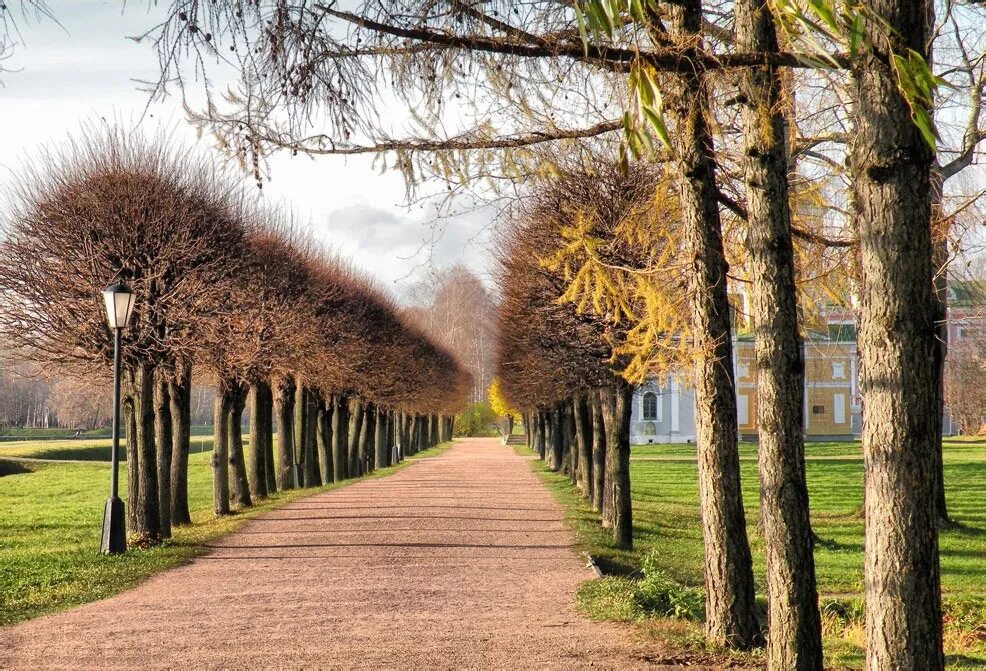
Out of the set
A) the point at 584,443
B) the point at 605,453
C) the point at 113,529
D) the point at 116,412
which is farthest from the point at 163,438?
the point at 584,443

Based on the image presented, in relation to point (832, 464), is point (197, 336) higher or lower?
higher

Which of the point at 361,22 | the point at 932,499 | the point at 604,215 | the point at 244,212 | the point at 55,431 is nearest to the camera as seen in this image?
the point at 932,499

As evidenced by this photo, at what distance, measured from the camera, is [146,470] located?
16.1 m

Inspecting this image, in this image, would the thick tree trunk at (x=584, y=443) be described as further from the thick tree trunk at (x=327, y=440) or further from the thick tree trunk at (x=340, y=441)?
the thick tree trunk at (x=340, y=441)

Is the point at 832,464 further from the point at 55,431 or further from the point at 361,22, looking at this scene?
the point at 55,431

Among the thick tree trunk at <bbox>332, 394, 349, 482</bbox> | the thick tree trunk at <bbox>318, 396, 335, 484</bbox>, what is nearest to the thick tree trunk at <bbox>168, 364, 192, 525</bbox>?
the thick tree trunk at <bbox>318, 396, 335, 484</bbox>

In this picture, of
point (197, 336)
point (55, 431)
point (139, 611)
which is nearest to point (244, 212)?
point (197, 336)

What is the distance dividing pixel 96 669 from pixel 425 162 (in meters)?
4.19

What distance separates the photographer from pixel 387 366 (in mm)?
36656

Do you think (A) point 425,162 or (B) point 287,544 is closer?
(A) point 425,162

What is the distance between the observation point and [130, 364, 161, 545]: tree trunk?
15953 millimetres

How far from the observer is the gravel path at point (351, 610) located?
771cm

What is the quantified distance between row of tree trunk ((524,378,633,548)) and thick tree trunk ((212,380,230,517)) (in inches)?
301

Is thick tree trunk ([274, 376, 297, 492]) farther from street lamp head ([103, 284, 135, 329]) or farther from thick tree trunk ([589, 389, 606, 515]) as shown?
street lamp head ([103, 284, 135, 329])
